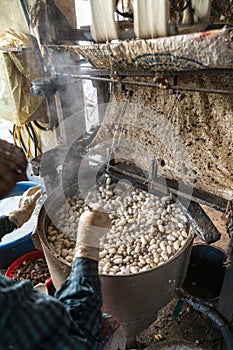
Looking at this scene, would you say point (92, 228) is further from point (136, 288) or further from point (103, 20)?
point (103, 20)

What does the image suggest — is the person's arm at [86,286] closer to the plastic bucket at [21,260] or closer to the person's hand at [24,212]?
the person's hand at [24,212]

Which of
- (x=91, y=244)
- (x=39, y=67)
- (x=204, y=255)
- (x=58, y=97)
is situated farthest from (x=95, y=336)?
(x=39, y=67)

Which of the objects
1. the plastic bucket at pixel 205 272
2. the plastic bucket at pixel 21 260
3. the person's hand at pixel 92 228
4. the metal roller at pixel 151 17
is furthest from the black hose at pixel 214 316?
the metal roller at pixel 151 17

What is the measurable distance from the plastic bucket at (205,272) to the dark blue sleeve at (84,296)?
A: 1309mm

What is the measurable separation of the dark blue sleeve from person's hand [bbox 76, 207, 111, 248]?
97 mm

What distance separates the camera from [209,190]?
1354 millimetres

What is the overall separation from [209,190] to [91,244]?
0.66m

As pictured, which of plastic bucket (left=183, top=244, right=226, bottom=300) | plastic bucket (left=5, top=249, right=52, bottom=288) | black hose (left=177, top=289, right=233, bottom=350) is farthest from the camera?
plastic bucket (left=5, top=249, right=52, bottom=288)

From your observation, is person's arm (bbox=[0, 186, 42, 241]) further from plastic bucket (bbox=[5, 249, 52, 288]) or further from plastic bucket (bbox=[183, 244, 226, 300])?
plastic bucket (bbox=[183, 244, 226, 300])

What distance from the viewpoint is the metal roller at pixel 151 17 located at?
104cm

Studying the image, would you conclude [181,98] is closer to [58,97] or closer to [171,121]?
[171,121]

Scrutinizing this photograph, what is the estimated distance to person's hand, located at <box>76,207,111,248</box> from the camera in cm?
113

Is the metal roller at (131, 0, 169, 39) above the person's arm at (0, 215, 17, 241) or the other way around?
above

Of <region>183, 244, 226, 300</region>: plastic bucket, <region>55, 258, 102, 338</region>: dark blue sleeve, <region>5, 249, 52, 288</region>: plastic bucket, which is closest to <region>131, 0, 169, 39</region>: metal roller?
<region>55, 258, 102, 338</region>: dark blue sleeve
